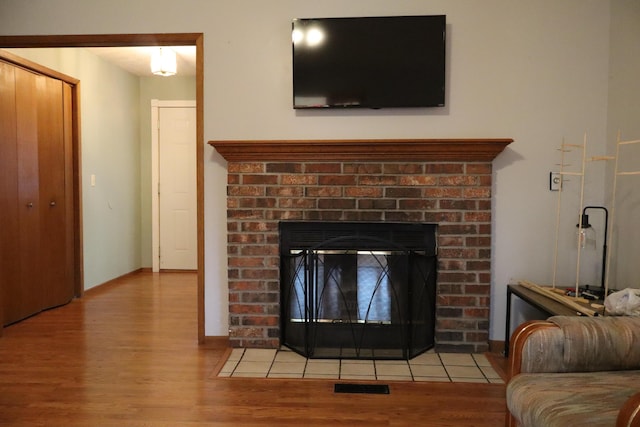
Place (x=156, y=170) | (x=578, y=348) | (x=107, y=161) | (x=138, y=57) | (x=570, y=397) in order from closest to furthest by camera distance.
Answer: (x=570, y=397) → (x=578, y=348) → (x=138, y=57) → (x=107, y=161) → (x=156, y=170)

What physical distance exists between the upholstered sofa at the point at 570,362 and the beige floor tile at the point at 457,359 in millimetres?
977

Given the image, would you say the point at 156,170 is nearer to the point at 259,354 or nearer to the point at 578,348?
the point at 259,354

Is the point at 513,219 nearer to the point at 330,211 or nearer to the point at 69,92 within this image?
the point at 330,211

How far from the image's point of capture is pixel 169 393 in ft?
7.57

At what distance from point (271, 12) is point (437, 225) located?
167 cm

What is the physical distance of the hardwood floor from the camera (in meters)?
→ 2.06

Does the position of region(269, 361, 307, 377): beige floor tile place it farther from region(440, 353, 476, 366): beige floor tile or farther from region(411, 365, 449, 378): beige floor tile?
region(440, 353, 476, 366): beige floor tile

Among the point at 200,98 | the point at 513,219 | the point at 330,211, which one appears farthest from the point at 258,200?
the point at 513,219

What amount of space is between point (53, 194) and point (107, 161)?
921 mm

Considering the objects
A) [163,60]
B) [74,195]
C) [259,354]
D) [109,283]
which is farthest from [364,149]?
[109,283]

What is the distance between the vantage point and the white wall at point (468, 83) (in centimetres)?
275

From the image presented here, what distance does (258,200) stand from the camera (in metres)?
2.85

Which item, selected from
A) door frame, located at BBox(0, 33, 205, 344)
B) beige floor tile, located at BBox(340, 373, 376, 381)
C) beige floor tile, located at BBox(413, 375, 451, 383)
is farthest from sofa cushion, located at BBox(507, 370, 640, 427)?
door frame, located at BBox(0, 33, 205, 344)

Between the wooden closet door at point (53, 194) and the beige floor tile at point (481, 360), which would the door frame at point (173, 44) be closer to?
the wooden closet door at point (53, 194)
